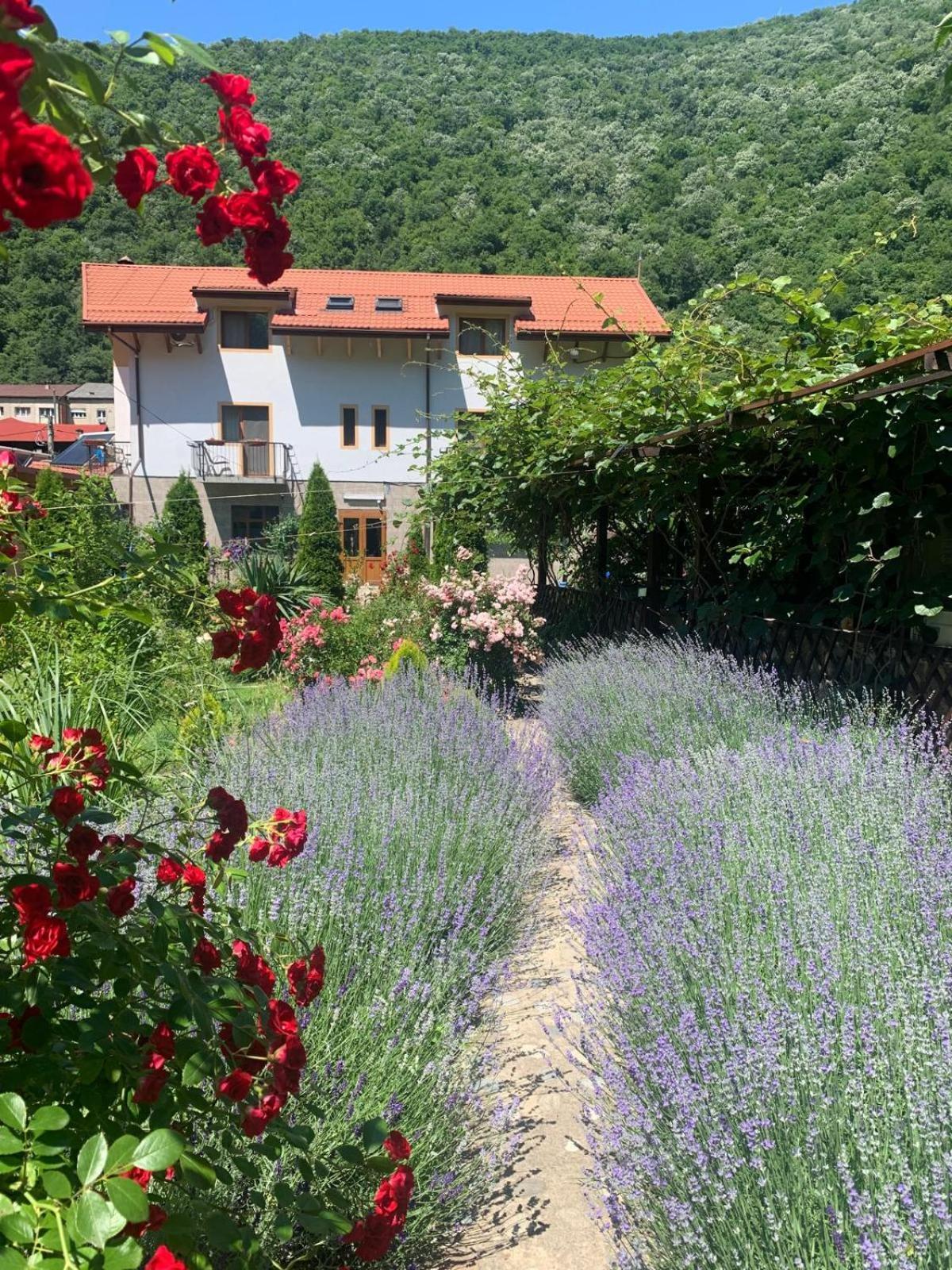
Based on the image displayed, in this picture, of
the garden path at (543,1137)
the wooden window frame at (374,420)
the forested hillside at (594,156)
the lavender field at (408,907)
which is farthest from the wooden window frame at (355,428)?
the garden path at (543,1137)

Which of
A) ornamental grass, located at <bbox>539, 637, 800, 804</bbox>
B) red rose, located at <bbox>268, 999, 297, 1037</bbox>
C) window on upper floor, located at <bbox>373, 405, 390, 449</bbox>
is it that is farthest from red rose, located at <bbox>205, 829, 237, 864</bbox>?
window on upper floor, located at <bbox>373, 405, 390, 449</bbox>

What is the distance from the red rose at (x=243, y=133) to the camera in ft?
3.47

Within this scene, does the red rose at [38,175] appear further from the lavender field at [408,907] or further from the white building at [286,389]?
the white building at [286,389]

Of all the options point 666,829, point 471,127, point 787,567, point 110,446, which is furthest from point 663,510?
point 471,127

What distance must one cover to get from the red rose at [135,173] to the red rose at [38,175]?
36 cm

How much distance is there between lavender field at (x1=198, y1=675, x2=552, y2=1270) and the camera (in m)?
1.99

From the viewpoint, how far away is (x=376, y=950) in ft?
8.19

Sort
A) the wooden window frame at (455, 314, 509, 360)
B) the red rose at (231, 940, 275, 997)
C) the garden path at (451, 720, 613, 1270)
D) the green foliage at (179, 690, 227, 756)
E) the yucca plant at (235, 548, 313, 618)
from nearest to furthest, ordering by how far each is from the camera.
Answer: the red rose at (231, 940, 275, 997) < the garden path at (451, 720, 613, 1270) < the green foliage at (179, 690, 227, 756) < the yucca plant at (235, 548, 313, 618) < the wooden window frame at (455, 314, 509, 360)

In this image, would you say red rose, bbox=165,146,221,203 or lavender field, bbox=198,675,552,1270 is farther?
lavender field, bbox=198,675,552,1270

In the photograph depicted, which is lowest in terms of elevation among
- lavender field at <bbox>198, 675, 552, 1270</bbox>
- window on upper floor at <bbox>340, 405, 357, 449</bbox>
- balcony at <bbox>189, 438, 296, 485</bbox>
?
lavender field at <bbox>198, 675, 552, 1270</bbox>

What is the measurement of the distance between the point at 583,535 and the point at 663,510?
353 cm

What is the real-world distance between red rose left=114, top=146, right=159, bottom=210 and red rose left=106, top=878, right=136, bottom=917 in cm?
86

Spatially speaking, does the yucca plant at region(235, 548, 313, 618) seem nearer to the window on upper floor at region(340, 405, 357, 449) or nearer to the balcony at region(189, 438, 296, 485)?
the balcony at region(189, 438, 296, 485)

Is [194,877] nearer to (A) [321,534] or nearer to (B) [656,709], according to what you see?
(B) [656,709]
